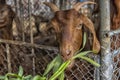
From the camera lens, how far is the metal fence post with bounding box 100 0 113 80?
355 cm

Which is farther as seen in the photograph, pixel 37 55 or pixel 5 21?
pixel 5 21

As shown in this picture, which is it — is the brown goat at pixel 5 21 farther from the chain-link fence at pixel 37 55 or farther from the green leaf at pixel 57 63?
the green leaf at pixel 57 63

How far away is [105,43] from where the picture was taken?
11.7 ft

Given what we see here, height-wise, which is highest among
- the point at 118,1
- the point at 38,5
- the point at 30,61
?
the point at 118,1

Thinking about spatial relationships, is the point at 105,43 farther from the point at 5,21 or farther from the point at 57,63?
the point at 5,21

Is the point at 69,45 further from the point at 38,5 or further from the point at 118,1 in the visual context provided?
the point at 38,5

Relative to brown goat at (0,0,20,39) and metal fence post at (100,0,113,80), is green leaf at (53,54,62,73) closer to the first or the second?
metal fence post at (100,0,113,80)

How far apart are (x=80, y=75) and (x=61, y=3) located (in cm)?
269

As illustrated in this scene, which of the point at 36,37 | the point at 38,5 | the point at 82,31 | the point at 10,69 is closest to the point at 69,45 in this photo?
the point at 82,31

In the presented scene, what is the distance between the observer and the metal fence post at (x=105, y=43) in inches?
140

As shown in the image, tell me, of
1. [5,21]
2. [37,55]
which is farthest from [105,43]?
[5,21]

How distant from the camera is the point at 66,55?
154 inches

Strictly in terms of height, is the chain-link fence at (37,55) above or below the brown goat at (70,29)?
below

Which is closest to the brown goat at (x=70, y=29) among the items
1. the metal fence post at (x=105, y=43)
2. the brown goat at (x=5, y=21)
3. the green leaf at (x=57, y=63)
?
the green leaf at (x=57, y=63)
